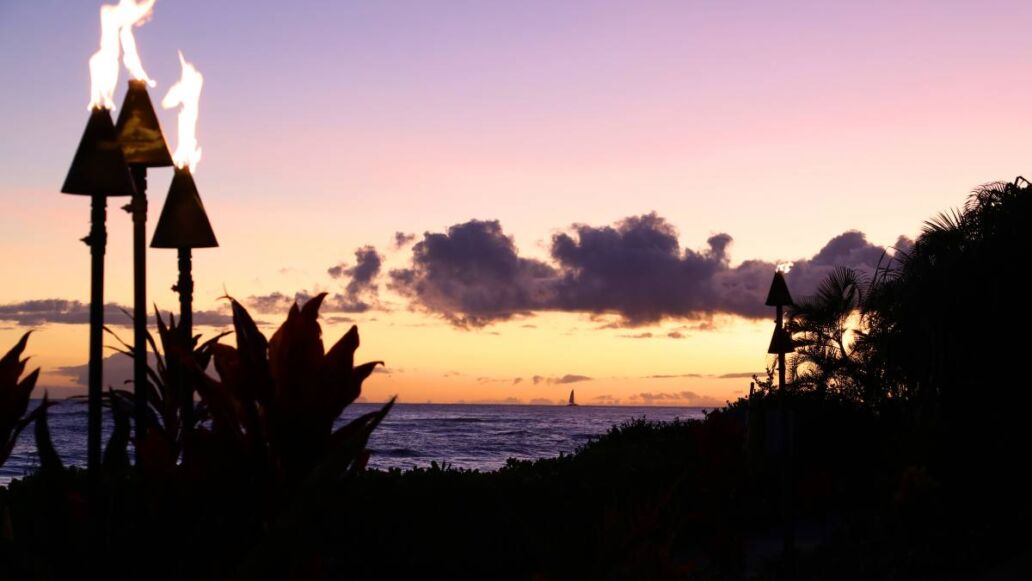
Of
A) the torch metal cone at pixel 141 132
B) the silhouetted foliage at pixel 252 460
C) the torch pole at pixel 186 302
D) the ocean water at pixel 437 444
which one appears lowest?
the ocean water at pixel 437 444

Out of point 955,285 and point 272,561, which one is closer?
point 272,561

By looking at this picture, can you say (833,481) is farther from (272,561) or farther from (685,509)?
(272,561)

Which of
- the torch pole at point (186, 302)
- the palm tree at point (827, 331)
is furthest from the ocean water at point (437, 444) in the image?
the torch pole at point (186, 302)

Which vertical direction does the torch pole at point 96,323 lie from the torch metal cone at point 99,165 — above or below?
below

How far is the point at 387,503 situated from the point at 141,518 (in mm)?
6337

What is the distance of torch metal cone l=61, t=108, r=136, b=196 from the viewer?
6.14 meters

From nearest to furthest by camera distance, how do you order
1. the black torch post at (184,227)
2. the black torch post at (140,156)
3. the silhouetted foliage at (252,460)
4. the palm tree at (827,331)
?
the silhouetted foliage at (252,460) < the black torch post at (140,156) < the black torch post at (184,227) < the palm tree at (827,331)

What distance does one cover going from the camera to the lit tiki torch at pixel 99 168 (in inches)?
242

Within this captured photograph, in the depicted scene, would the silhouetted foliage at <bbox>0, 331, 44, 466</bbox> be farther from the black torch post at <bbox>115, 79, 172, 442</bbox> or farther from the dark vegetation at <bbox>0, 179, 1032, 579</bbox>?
the black torch post at <bbox>115, 79, 172, 442</bbox>

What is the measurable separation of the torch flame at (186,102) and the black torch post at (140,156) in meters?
0.19

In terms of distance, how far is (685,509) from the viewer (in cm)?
1380

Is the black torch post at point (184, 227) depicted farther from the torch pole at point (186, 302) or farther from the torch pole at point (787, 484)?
the torch pole at point (787, 484)

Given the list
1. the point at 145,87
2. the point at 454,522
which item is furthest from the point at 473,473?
the point at 145,87

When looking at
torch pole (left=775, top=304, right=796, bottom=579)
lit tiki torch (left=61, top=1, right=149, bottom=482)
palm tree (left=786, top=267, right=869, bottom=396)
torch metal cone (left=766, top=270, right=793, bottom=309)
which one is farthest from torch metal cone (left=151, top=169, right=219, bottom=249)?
palm tree (left=786, top=267, right=869, bottom=396)
